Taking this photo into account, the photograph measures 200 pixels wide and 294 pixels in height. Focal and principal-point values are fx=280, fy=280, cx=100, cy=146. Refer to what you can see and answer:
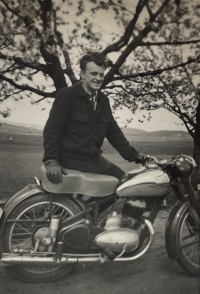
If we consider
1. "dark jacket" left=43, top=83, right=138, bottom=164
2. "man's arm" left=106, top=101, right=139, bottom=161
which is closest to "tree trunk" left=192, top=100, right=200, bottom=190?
"man's arm" left=106, top=101, right=139, bottom=161

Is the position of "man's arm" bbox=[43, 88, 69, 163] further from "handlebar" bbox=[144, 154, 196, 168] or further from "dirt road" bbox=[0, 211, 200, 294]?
"dirt road" bbox=[0, 211, 200, 294]

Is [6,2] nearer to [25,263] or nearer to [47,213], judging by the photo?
[47,213]

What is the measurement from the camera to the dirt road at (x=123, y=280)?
5.26 ft

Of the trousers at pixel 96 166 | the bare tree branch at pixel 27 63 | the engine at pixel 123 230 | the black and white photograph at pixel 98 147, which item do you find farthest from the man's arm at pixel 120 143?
the bare tree branch at pixel 27 63

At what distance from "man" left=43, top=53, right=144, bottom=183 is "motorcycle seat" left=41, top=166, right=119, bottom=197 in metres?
0.04

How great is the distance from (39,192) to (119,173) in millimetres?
540

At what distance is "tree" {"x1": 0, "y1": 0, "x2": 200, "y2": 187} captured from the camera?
180 centimetres

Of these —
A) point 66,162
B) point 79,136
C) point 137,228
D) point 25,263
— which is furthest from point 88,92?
point 25,263

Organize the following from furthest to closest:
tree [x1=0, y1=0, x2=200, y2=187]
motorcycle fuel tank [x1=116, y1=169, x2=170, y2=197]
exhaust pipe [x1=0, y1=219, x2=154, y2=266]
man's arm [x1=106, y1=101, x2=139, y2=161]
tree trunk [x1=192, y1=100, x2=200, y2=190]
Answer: tree trunk [x1=192, y1=100, x2=200, y2=190], man's arm [x1=106, y1=101, x2=139, y2=161], tree [x1=0, y1=0, x2=200, y2=187], motorcycle fuel tank [x1=116, y1=169, x2=170, y2=197], exhaust pipe [x1=0, y1=219, x2=154, y2=266]

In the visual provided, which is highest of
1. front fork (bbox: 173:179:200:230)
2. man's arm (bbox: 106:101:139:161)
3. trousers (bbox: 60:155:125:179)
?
man's arm (bbox: 106:101:139:161)

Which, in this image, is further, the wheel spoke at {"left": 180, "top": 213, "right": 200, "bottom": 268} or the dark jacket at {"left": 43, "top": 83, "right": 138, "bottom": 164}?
the wheel spoke at {"left": 180, "top": 213, "right": 200, "bottom": 268}

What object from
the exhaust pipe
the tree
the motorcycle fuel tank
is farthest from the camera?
the tree

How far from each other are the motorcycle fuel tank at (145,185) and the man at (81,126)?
0.17 metres

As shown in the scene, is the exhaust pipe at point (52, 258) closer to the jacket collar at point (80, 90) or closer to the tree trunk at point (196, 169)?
the tree trunk at point (196, 169)
